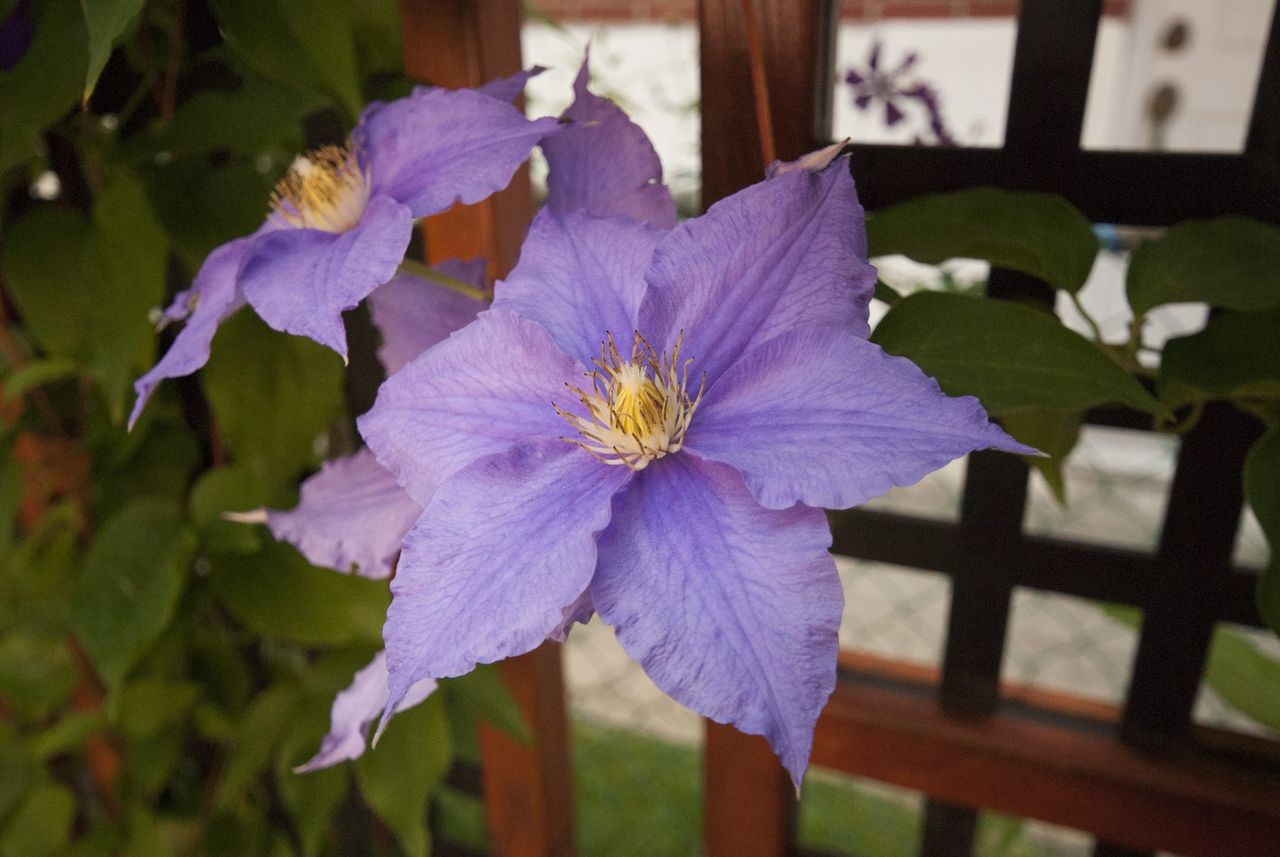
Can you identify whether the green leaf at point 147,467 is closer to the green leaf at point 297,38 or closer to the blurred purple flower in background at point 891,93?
the green leaf at point 297,38

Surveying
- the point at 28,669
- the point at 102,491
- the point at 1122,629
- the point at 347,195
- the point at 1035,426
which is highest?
the point at 347,195

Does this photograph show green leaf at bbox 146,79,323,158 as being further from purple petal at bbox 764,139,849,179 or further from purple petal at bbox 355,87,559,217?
purple petal at bbox 764,139,849,179

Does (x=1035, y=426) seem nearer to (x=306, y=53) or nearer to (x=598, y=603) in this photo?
(x=598, y=603)

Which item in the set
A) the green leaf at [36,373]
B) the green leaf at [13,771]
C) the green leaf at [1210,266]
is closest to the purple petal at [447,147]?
the green leaf at [1210,266]

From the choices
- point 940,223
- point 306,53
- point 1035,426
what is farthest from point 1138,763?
point 306,53

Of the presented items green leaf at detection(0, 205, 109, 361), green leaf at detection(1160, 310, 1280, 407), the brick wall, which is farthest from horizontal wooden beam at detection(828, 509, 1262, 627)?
the brick wall
